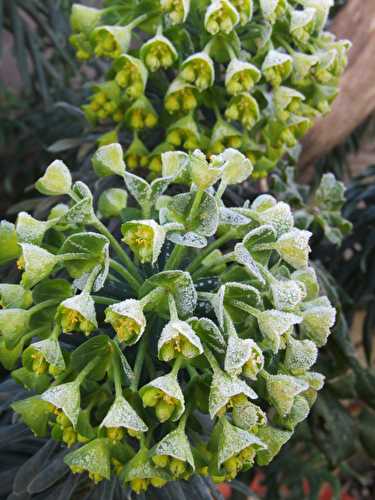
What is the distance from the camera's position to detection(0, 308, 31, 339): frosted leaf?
0.68m

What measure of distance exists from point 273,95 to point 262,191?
0.33 meters

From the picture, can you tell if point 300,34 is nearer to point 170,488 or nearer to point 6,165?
point 170,488

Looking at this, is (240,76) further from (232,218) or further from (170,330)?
(170,330)

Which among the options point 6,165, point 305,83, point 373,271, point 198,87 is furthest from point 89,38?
point 6,165

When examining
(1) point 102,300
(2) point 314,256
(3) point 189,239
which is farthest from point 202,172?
(2) point 314,256

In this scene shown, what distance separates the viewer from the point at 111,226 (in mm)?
1095

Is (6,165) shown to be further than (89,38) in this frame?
Yes

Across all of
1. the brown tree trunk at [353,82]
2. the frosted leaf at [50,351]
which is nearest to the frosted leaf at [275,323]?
the frosted leaf at [50,351]

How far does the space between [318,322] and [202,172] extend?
0.68ft

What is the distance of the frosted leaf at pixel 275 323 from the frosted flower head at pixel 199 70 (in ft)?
1.27

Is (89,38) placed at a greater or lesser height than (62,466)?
greater

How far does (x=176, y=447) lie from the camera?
64 centimetres

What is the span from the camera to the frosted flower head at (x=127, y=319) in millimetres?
617

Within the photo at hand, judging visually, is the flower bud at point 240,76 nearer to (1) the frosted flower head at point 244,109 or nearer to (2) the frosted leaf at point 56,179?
(1) the frosted flower head at point 244,109
